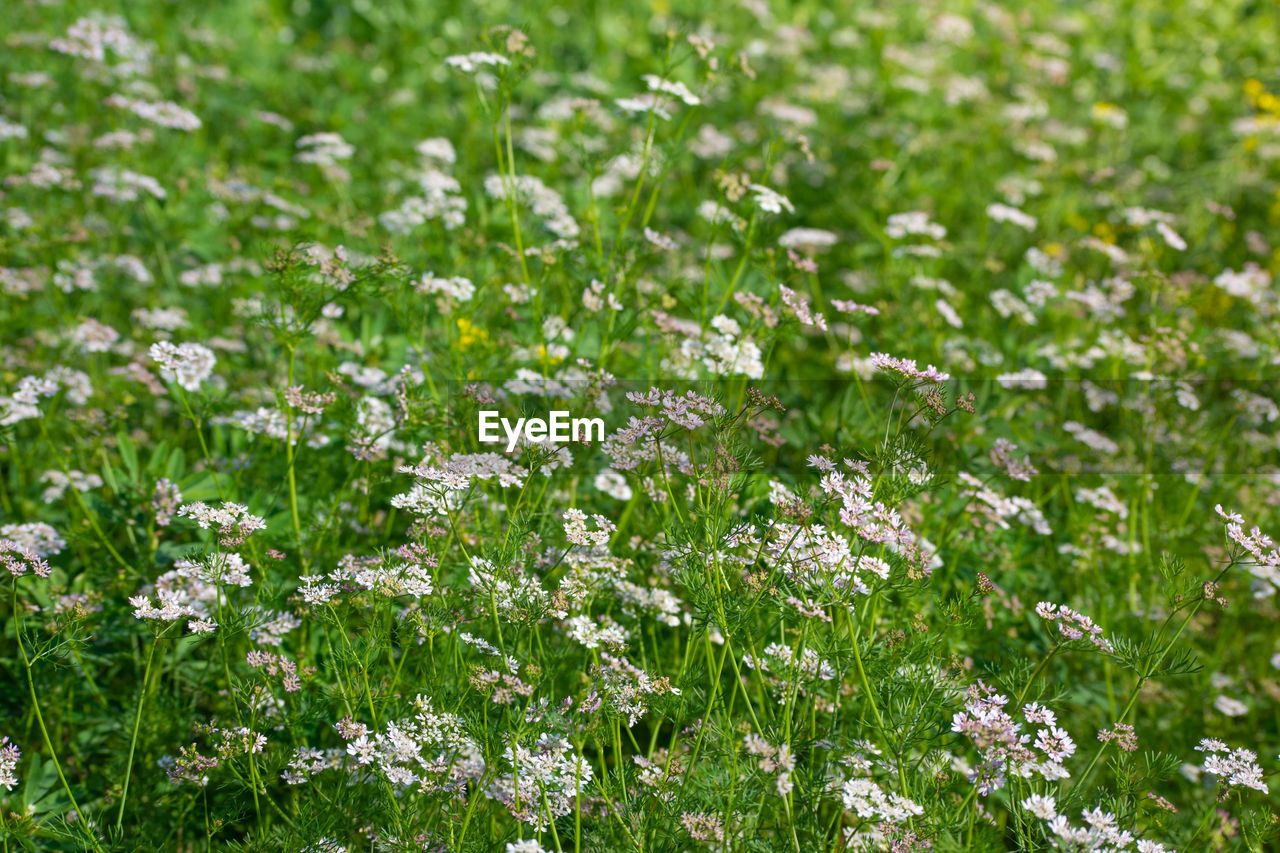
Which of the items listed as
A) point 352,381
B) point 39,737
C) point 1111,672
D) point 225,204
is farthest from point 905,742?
point 225,204

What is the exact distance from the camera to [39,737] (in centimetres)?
315

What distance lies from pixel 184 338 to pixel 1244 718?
457cm

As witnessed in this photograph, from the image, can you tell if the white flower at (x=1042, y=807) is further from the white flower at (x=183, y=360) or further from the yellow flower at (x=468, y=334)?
the white flower at (x=183, y=360)

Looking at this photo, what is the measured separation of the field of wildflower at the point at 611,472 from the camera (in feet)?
8.19
